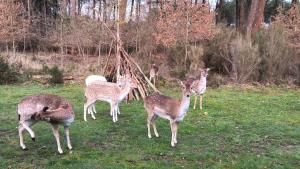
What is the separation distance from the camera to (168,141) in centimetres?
928

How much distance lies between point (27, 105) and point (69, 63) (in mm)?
16954

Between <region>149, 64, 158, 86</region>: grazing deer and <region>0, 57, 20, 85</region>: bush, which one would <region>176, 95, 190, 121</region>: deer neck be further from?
<region>0, 57, 20, 85</region>: bush

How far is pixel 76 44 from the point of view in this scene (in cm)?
2678

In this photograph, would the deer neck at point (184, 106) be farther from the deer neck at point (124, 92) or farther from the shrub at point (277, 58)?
the shrub at point (277, 58)

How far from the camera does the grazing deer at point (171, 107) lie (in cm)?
879

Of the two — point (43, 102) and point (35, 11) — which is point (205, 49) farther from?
point (35, 11)

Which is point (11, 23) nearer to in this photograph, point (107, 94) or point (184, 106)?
point (107, 94)

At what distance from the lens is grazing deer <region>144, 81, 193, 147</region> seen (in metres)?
8.79

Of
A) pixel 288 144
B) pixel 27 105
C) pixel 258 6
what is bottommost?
pixel 288 144

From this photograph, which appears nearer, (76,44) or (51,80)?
(51,80)

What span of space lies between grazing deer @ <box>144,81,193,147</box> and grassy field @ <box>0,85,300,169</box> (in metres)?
0.45

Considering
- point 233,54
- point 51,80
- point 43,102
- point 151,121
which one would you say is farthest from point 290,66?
point 43,102

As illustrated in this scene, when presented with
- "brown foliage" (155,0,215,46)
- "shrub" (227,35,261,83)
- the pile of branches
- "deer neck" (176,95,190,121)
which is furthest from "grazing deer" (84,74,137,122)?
"brown foliage" (155,0,215,46)

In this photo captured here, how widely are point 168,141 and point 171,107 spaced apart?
30.2 inches
